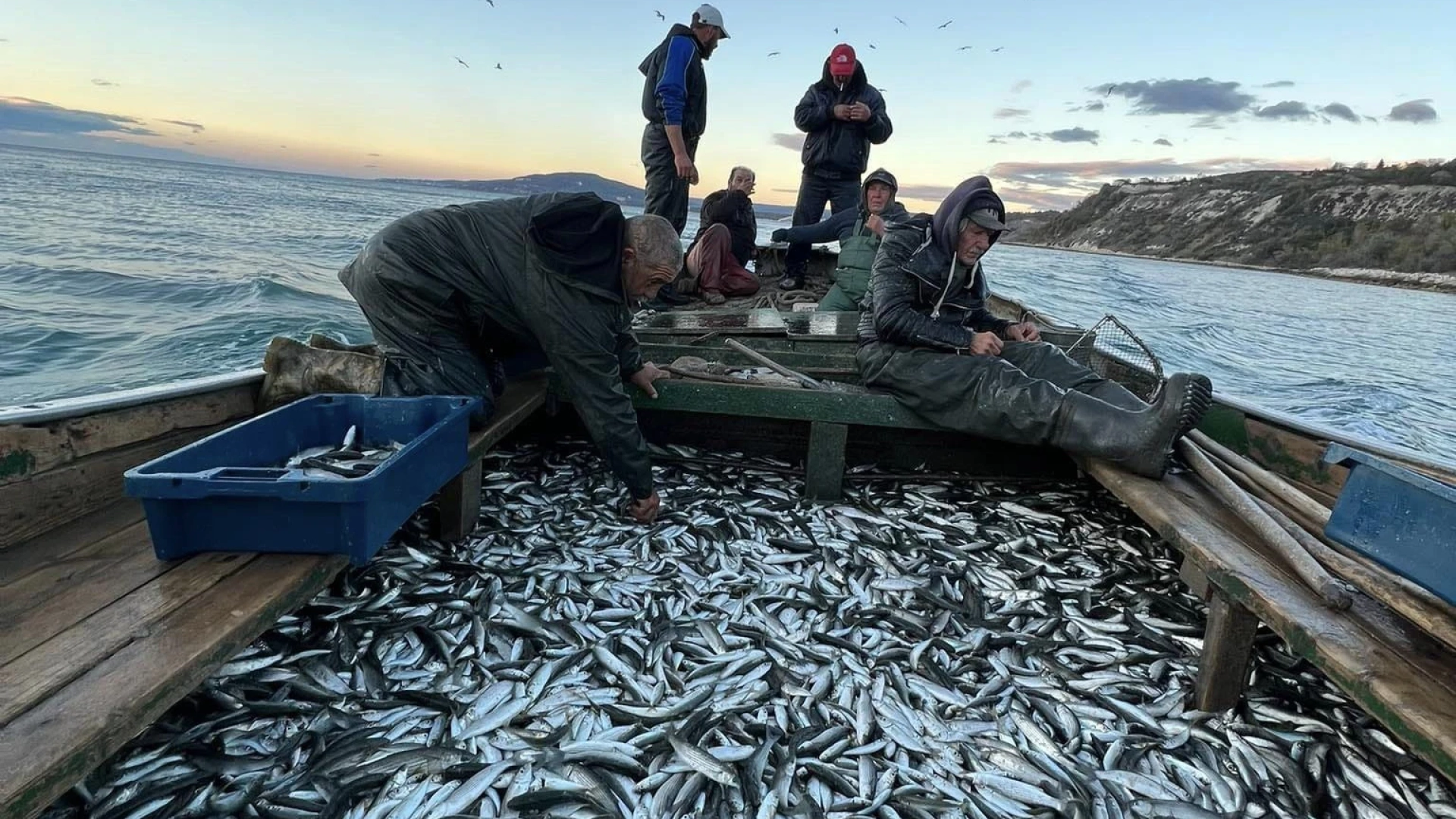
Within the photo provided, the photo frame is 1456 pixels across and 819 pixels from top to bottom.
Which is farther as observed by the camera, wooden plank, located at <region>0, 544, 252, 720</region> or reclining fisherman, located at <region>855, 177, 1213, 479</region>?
reclining fisherman, located at <region>855, 177, 1213, 479</region>

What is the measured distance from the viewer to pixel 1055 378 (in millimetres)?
5121

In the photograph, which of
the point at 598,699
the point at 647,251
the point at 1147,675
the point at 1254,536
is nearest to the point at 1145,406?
the point at 1254,536

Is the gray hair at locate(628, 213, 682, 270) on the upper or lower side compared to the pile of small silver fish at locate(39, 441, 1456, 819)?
upper

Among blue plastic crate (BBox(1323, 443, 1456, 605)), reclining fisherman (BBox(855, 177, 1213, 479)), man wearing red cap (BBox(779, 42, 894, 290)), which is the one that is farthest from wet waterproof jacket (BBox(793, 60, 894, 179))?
blue plastic crate (BBox(1323, 443, 1456, 605))

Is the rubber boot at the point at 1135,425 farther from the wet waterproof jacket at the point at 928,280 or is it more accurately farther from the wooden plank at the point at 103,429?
the wooden plank at the point at 103,429

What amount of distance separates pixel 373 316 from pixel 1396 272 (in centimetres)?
6568

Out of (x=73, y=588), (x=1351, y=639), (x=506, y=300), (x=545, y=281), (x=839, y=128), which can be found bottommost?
(x=73, y=588)

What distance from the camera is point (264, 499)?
2.80 metres

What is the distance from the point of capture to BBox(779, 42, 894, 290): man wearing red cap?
9.14 meters

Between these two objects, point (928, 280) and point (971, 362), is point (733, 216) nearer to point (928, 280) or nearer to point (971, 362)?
point (928, 280)

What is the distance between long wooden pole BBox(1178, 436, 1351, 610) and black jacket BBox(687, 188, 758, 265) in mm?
6624

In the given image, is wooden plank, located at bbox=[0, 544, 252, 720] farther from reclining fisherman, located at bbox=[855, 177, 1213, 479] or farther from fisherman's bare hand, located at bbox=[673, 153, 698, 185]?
fisherman's bare hand, located at bbox=[673, 153, 698, 185]

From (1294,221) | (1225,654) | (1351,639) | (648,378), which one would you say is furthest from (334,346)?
(1294,221)

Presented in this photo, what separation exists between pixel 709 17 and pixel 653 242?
465 centimetres
